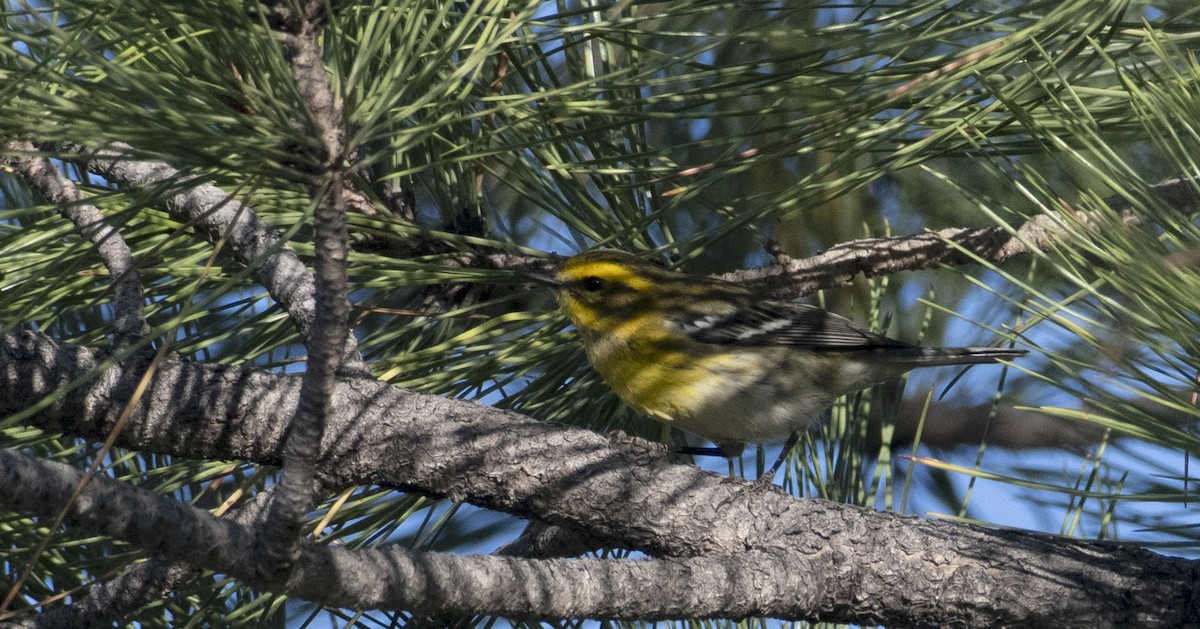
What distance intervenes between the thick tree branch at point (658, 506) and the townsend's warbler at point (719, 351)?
65 centimetres

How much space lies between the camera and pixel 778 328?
11.5 feet

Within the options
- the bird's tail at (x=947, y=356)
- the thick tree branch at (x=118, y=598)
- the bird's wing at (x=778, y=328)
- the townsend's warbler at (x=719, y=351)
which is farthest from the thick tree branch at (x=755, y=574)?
the bird's wing at (x=778, y=328)

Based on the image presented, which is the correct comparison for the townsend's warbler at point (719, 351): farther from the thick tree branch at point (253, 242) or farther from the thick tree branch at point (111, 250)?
the thick tree branch at point (111, 250)

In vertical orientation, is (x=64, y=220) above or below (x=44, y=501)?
above

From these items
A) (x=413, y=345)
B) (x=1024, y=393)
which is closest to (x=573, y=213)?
(x=413, y=345)

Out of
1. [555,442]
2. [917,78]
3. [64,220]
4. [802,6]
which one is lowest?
[555,442]

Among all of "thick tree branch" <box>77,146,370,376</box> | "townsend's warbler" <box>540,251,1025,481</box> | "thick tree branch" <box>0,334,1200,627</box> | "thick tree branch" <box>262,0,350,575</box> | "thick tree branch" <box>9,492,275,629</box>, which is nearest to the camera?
"thick tree branch" <box>262,0,350,575</box>

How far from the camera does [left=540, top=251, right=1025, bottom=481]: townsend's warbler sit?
2877mm

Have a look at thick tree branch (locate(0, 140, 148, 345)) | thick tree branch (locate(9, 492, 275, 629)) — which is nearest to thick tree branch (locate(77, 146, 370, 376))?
thick tree branch (locate(0, 140, 148, 345))

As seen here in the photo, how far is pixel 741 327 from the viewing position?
350 cm

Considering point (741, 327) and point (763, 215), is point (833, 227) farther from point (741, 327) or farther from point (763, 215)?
point (763, 215)

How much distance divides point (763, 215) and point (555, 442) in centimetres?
67

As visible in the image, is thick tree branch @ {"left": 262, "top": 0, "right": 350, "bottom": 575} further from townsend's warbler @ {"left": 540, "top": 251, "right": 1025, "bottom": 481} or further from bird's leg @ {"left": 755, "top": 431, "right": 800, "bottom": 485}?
bird's leg @ {"left": 755, "top": 431, "right": 800, "bottom": 485}

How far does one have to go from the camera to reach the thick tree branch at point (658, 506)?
73.5 inches
